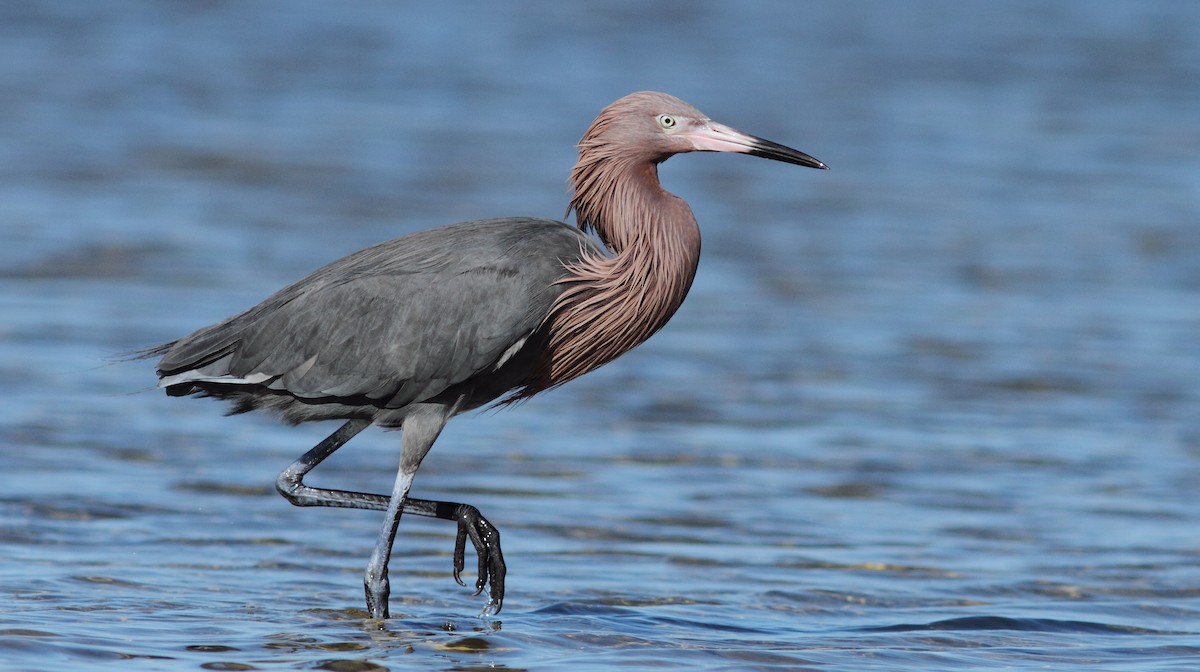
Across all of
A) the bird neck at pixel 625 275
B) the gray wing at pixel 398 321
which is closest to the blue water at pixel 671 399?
the gray wing at pixel 398 321

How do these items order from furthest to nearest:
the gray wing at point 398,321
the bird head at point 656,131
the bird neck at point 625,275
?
the bird head at point 656,131 → the bird neck at point 625,275 → the gray wing at point 398,321

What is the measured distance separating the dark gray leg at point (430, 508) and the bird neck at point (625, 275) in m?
0.69

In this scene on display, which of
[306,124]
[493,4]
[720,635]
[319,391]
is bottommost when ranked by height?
[720,635]

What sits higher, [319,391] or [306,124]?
[306,124]

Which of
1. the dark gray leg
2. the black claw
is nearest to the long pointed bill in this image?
the dark gray leg

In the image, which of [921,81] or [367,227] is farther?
[921,81]

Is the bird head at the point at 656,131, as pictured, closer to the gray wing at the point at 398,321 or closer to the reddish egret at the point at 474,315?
the reddish egret at the point at 474,315

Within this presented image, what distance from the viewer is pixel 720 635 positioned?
710 cm

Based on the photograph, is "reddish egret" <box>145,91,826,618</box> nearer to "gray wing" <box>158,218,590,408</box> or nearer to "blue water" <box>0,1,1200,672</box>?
"gray wing" <box>158,218,590,408</box>

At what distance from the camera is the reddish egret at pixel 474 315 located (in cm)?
691

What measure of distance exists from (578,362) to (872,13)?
2821 cm

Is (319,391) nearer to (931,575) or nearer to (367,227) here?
(931,575)

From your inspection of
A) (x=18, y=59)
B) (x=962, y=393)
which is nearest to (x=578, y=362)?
(x=962, y=393)

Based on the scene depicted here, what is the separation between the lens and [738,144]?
7141 mm
